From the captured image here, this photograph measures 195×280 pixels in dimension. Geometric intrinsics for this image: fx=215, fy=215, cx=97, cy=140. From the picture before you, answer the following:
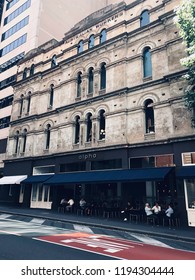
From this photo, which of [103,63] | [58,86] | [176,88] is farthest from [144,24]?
[58,86]

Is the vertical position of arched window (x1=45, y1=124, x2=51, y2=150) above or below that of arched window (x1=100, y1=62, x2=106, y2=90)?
below

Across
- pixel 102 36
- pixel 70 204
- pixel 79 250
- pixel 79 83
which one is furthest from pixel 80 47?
pixel 79 250

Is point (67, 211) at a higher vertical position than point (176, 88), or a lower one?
lower

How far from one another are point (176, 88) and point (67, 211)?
13.5 meters

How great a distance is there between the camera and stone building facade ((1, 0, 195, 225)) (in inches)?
598

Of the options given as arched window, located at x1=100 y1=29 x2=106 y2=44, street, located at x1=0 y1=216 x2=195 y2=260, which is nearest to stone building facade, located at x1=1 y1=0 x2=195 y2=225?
arched window, located at x1=100 y1=29 x2=106 y2=44

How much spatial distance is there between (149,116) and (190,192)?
254 inches

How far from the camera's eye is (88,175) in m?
17.5

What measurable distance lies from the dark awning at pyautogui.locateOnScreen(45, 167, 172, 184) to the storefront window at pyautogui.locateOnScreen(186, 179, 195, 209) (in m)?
1.49

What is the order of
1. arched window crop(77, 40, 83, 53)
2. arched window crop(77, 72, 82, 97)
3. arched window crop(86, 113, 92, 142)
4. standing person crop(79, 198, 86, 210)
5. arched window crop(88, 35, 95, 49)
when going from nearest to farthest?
standing person crop(79, 198, 86, 210) → arched window crop(86, 113, 92, 142) → arched window crop(77, 72, 82, 97) → arched window crop(88, 35, 95, 49) → arched window crop(77, 40, 83, 53)

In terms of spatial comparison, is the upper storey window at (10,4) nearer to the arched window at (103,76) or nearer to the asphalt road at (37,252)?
the arched window at (103,76)

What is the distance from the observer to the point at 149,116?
17.0 m

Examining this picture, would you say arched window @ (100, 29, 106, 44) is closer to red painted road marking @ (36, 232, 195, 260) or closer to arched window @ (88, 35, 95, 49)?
arched window @ (88, 35, 95, 49)

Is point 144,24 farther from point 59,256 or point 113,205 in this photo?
point 59,256
